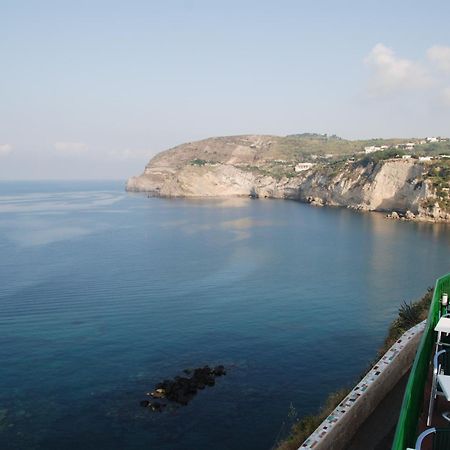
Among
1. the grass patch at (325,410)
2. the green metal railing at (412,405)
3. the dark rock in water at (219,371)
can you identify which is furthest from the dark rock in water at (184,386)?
the green metal railing at (412,405)

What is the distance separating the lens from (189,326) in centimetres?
3428

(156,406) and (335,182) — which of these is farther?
(335,182)

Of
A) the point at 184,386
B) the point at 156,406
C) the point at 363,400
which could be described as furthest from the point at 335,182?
the point at 363,400

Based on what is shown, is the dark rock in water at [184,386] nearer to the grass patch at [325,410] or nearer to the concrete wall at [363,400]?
the grass patch at [325,410]

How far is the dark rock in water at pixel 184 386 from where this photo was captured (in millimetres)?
23820

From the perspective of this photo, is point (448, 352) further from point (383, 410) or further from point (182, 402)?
point (182, 402)

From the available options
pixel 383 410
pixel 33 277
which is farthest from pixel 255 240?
pixel 383 410

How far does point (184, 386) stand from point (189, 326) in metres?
9.31

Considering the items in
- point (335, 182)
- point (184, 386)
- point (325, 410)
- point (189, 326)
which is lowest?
point (184, 386)

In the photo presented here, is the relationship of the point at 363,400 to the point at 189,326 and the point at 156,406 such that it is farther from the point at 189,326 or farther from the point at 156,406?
the point at 189,326

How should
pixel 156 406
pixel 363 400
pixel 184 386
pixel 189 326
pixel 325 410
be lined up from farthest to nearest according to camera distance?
pixel 189 326, pixel 184 386, pixel 156 406, pixel 325 410, pixel 363 400

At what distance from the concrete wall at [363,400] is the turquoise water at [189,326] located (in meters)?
6.55

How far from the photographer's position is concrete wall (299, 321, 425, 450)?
524 inches

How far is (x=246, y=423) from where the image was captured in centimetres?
2172
